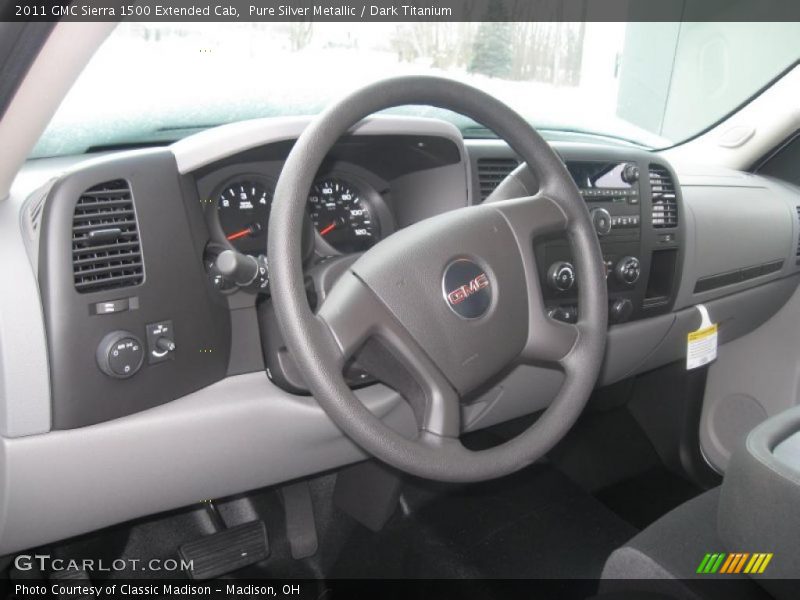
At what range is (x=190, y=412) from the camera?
1.28 m

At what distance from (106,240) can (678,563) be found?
1.06m

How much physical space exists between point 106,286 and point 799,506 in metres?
1.07

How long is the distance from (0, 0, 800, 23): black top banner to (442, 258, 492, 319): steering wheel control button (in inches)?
22.4

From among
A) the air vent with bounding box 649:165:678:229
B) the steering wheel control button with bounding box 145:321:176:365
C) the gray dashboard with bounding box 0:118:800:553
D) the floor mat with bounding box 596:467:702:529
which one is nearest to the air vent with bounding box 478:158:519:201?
the gray dashboard with bounding box 0:118:800:553

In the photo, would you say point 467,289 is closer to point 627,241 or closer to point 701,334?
point 627,241

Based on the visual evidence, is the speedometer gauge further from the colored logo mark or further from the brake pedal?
the colored logo mark

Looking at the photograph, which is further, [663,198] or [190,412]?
[663,198]

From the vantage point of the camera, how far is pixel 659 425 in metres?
2.44

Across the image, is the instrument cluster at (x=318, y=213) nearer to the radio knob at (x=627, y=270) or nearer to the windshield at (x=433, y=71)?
the windshield at (x=433, y=71)

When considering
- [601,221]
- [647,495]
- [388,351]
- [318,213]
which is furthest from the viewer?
[647,495]

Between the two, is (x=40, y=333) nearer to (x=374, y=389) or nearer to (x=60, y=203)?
(x=60, y=203)

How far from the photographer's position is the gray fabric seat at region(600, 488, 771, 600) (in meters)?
1.14

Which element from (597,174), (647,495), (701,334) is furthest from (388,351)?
(647,495)

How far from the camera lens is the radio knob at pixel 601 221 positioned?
5.67ft
